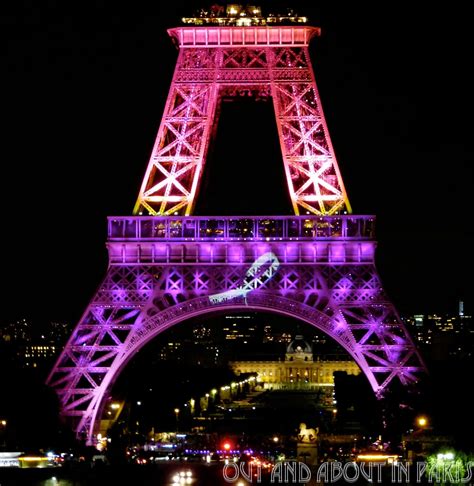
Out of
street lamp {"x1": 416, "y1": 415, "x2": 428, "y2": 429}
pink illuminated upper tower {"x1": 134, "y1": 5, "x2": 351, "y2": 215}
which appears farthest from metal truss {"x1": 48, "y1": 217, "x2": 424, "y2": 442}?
street lamp {"x1": 416, "y1": 415, "x2": 428, "y2": 429}

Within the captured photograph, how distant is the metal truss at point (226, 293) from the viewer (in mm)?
70625

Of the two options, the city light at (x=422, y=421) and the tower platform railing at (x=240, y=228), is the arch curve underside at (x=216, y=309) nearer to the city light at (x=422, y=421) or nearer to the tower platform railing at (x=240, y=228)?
the tower platform railing at (x=240, y=228)

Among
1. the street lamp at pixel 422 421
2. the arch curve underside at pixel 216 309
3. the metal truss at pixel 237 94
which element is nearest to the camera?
the street lamp at pixel 422 421

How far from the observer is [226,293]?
2790 inches

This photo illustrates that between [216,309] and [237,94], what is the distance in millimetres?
11214

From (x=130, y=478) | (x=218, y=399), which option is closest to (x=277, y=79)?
(x=130, y=478)

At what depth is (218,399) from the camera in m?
144

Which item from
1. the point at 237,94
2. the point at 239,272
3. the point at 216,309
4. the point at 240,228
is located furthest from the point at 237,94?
the point at 216,309

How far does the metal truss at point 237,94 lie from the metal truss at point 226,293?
1.84m

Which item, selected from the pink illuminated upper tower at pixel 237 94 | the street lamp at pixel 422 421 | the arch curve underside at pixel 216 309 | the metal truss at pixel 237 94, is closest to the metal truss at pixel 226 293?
the arch curve underside at pixel 216 309

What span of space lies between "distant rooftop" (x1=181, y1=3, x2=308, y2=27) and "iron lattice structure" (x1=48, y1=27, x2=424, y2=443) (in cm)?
300

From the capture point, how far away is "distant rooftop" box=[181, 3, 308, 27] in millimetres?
73812

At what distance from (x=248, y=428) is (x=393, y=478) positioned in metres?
45.1

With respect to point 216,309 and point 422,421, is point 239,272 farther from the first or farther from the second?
point 422,421
